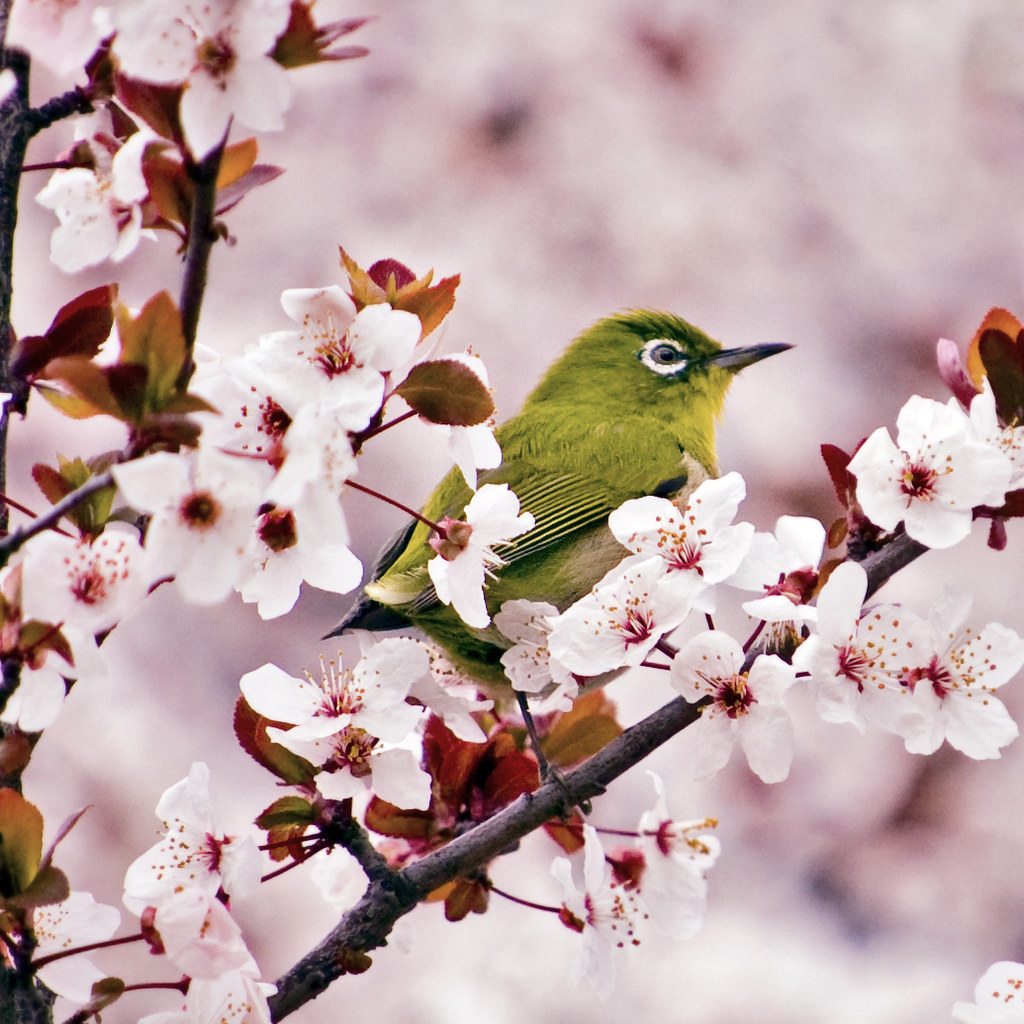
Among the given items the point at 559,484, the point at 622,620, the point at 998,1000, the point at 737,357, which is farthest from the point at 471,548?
the point at 737,357

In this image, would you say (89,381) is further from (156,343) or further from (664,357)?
(664,357)

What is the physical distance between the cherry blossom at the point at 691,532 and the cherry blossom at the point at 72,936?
53cm

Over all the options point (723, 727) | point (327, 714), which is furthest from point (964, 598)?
point (327, 714)

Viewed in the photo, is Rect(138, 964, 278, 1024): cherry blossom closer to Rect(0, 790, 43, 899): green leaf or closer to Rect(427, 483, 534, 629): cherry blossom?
Rect(0, 790, 43, 899): green leaf

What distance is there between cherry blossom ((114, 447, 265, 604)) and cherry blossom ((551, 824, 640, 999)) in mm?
616

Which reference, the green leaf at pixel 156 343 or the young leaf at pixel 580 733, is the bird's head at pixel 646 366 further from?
the green leaf at pixel 156 343

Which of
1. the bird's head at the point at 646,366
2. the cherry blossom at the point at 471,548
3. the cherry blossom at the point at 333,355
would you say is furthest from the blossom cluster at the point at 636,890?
the bird's head at the point at 646,366

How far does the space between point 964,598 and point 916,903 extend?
2093 millimetres

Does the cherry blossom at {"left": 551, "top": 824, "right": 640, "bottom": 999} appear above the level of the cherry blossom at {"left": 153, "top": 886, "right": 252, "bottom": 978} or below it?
below

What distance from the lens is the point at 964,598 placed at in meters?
1.05

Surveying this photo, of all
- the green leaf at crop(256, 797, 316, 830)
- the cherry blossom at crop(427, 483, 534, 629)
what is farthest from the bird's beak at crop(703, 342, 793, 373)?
the green leaf at crop(256, 797, 316, 830)

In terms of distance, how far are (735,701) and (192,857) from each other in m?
0.48

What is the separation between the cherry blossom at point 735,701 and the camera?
1023 millimetres

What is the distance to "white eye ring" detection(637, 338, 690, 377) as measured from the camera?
2.44 m
